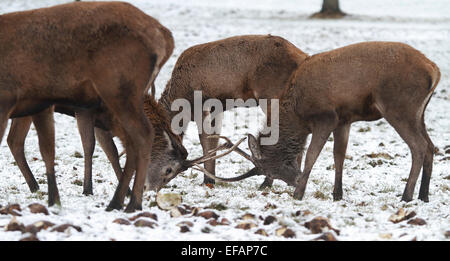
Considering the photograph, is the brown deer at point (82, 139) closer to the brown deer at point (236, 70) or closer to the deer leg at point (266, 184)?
the brown deer at point (236, 70)

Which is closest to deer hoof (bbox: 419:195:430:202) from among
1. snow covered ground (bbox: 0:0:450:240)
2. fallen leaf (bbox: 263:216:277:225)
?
snow covered ground (bbox: 0:0:450:240)

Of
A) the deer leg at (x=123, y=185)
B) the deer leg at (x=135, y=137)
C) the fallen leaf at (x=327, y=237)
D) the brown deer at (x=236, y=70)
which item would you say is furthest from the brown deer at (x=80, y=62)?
the brown deer at (x=236, y=70)

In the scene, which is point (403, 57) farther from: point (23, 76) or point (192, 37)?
point (192, 37)

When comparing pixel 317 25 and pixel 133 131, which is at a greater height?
pixel 133 131

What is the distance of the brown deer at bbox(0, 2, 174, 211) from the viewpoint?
20.1ft

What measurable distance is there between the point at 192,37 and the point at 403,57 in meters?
15.1

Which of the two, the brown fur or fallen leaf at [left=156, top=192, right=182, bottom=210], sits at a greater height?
the brown fur

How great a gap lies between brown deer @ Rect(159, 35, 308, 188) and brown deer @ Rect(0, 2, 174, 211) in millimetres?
2839

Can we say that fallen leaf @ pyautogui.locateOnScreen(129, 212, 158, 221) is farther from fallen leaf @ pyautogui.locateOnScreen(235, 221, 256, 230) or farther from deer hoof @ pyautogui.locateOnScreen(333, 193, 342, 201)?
deer hoof @ pyautogui.locateOnScreen(333, 193, 342, 201)

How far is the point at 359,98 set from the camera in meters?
7.69

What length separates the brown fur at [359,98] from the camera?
7.54 meters

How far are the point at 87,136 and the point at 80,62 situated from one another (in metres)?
1.89

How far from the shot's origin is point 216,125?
10031mm
